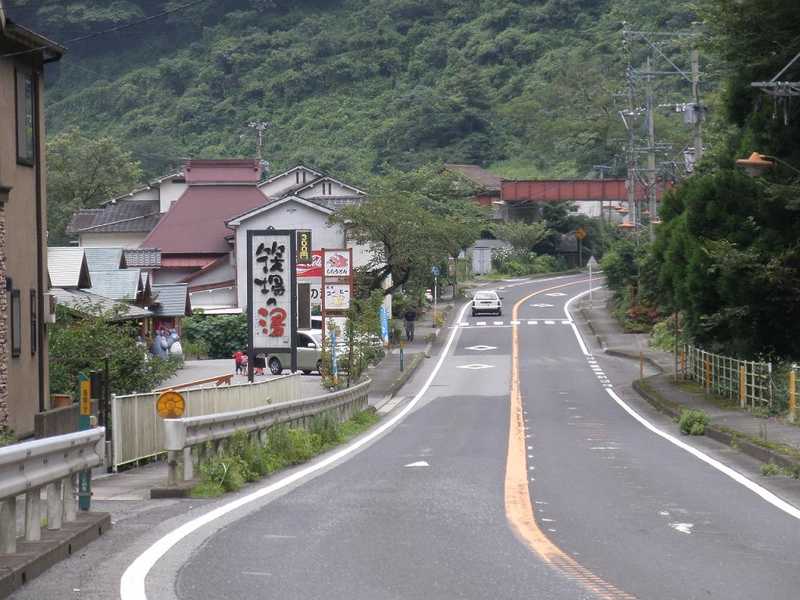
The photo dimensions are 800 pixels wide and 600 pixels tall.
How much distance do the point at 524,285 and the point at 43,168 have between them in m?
67.5

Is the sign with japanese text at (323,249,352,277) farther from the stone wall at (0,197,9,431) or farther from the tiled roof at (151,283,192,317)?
the stone wall at (0,197,9,431)

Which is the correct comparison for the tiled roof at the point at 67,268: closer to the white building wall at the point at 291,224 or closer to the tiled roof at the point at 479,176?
the white building wall at the point at 291,224

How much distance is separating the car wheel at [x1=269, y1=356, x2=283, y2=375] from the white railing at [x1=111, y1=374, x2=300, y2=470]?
903 inches

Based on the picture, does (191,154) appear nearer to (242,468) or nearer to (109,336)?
(109,336)

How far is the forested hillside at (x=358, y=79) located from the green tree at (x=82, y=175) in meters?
26.1

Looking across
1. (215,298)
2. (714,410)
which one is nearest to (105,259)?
(215,298)

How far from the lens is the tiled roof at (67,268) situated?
123 feet

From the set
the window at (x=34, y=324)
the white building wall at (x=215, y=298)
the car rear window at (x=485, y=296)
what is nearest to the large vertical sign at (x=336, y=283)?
the window at (x=34, y=324)

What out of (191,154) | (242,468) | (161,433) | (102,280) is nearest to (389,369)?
(102,280)

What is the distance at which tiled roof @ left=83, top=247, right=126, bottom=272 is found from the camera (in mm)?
46906

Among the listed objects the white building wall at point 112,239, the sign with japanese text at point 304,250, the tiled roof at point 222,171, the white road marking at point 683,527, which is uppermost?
the tiled roof at point 222,171

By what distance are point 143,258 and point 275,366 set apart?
13.2 m

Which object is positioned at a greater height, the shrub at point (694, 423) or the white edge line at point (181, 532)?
the white edge line at point (181, 532)

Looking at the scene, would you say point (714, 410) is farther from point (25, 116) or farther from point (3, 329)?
point (25, 116)
